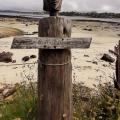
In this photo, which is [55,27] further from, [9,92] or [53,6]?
[9,92]

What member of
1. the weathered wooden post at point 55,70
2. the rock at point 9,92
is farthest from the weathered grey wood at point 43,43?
the rock at point 9,92

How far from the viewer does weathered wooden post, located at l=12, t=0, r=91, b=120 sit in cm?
405

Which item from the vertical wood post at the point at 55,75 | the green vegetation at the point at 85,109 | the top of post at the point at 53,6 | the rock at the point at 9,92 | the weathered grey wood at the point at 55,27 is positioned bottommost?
the rock at the point at 9,92

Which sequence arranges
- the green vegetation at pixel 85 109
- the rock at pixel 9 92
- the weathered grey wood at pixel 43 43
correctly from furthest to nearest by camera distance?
the rock at pixel 9 92, the green vegetation at pixel 85 109, the weathered grey wood at pixel 43 43

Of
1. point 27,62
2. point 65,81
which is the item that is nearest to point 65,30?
point 65,81

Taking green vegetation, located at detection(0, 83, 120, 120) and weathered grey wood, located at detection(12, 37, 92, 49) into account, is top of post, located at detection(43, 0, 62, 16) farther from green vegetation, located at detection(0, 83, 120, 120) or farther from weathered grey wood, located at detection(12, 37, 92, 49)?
green vegetation, located at detection(0, 83, 120, 120)

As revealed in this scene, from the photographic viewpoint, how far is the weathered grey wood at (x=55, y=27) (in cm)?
405

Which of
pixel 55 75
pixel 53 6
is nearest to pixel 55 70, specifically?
pixel 55 75

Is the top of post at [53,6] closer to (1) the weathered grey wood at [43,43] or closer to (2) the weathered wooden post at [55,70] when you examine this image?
(2) the weathered wooden post at [55,70]

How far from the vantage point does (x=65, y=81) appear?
4.14 m

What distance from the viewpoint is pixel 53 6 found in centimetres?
409

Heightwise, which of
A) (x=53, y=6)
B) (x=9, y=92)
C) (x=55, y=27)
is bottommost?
(x=9, y=92)

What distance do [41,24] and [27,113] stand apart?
123 centimetres

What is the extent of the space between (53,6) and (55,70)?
0.63 meters
